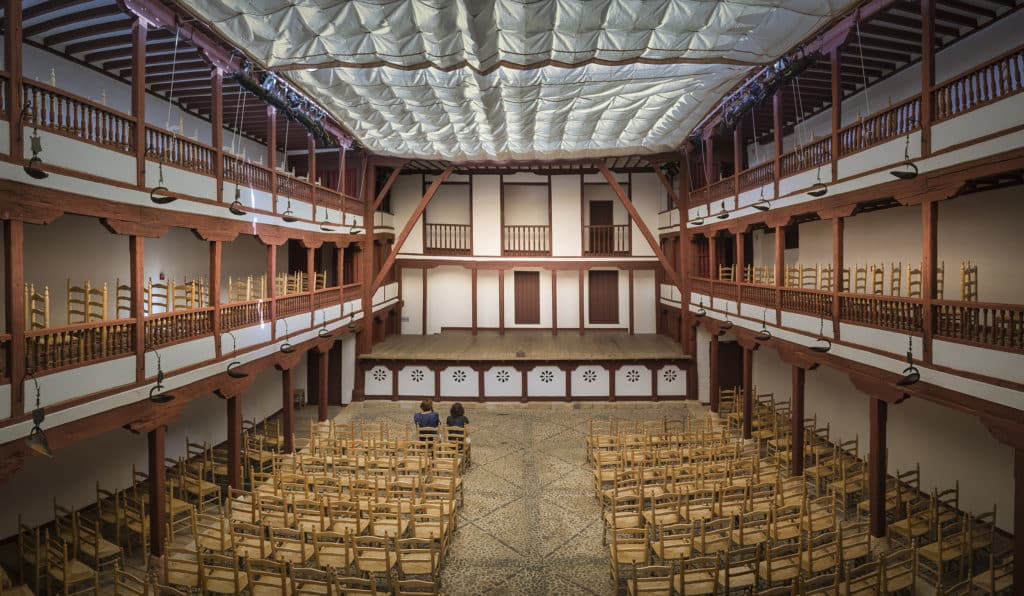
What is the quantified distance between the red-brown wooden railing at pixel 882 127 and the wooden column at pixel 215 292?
12.1 metres

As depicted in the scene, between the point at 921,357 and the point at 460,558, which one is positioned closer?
the point at 921,357

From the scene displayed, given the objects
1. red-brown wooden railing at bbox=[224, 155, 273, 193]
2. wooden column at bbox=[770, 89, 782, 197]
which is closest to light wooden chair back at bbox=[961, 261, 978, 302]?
wooden column at bbox=[770, 89, 782, 197]

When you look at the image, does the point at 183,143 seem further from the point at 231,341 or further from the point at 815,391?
the point at 815,391

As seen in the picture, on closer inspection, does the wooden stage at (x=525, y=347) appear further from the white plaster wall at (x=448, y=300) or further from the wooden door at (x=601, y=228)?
the wooden door at (x=601, y=228)

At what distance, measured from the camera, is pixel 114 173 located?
25.3ft

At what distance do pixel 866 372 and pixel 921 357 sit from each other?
1400mm

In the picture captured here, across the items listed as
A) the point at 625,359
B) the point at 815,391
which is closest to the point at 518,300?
the point at 625,359

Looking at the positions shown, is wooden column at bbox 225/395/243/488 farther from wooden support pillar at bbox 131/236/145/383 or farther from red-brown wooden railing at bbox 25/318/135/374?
red-brown wooden railing at bbox 25/318/135/374

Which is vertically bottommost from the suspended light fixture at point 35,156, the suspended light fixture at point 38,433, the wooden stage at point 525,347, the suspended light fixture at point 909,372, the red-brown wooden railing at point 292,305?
the wooden stage at point 525,347

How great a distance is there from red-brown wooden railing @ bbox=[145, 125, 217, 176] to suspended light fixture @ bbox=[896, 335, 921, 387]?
474 inches

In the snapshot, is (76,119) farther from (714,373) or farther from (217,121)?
(714,373)

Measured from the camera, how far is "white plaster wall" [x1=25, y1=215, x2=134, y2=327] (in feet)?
30.5

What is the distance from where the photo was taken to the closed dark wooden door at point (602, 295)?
2378cm

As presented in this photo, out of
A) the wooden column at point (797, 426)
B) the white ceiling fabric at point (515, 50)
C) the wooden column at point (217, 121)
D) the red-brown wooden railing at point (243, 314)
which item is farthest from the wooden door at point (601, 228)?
the wooden column at point (217, 121)
